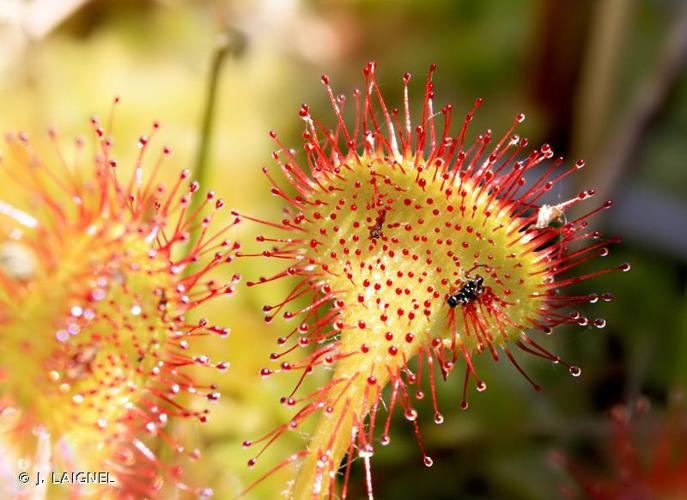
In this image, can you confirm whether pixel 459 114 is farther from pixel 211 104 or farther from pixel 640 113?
pixel 211 104

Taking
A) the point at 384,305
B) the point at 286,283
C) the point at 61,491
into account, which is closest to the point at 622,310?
the point at 286,283

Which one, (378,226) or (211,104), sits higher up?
(211,104)

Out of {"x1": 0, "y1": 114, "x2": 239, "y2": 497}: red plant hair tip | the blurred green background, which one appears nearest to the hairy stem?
{"x1": 0, "y1": 114, "x2": 239, "y2": 497}: red plant hair tip

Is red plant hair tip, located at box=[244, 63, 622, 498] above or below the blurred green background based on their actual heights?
below

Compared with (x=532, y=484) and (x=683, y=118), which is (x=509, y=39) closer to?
(x=683, y=118)

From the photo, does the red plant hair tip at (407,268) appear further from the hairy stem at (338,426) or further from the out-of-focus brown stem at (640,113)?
the out-of-focus brown stem at (640,113)

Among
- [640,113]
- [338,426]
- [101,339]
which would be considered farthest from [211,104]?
[640,113]

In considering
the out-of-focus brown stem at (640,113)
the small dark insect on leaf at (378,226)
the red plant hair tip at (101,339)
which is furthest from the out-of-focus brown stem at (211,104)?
the out-of-focus brown stem at (640,113)

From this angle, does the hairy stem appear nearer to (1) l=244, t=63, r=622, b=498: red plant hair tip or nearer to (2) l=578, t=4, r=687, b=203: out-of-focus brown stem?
(1) l=244, t=63, r=622, b=498: red plant hair tip
